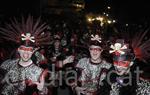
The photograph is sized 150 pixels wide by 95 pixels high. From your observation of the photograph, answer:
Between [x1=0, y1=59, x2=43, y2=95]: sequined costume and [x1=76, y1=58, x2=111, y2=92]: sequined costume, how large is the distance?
1.38 meters

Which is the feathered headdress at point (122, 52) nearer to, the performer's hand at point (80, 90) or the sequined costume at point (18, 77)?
the sequined costume at point (18, 77)

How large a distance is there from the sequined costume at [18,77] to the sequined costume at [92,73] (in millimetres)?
1376

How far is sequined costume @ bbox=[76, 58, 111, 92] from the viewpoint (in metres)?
9.01

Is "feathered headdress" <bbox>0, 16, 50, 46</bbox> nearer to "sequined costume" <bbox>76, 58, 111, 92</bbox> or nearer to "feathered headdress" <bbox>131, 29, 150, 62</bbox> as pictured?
"sequined costume" <bbox>76, 58, 111, 92</bbox>

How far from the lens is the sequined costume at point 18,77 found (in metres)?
8.03

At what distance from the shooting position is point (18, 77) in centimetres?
815

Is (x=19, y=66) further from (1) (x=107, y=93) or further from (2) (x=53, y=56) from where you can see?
(2) (x=53, y=56)

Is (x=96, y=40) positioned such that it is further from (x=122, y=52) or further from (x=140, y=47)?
(x=122, y=52)

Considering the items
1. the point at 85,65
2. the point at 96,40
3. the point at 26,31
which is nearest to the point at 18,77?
the point at 26,31

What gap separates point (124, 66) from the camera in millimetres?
6926

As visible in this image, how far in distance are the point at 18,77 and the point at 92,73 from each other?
1.82 metres

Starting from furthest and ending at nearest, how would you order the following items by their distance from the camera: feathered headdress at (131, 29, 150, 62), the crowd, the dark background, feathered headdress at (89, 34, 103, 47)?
the dark background → feathered headdress at (89, 34, 103, 47) → feathered headdress at (131, 29, 150, 62) → the crowd

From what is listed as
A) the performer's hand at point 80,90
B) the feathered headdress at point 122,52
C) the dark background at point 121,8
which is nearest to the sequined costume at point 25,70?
the performer's hand at point 80,90

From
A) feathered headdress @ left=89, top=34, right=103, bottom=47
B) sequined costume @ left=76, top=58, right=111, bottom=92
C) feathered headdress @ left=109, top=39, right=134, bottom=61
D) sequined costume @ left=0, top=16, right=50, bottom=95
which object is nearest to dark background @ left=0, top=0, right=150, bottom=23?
feathered headdress @ left=89, top=34, right=103, bottom=47
